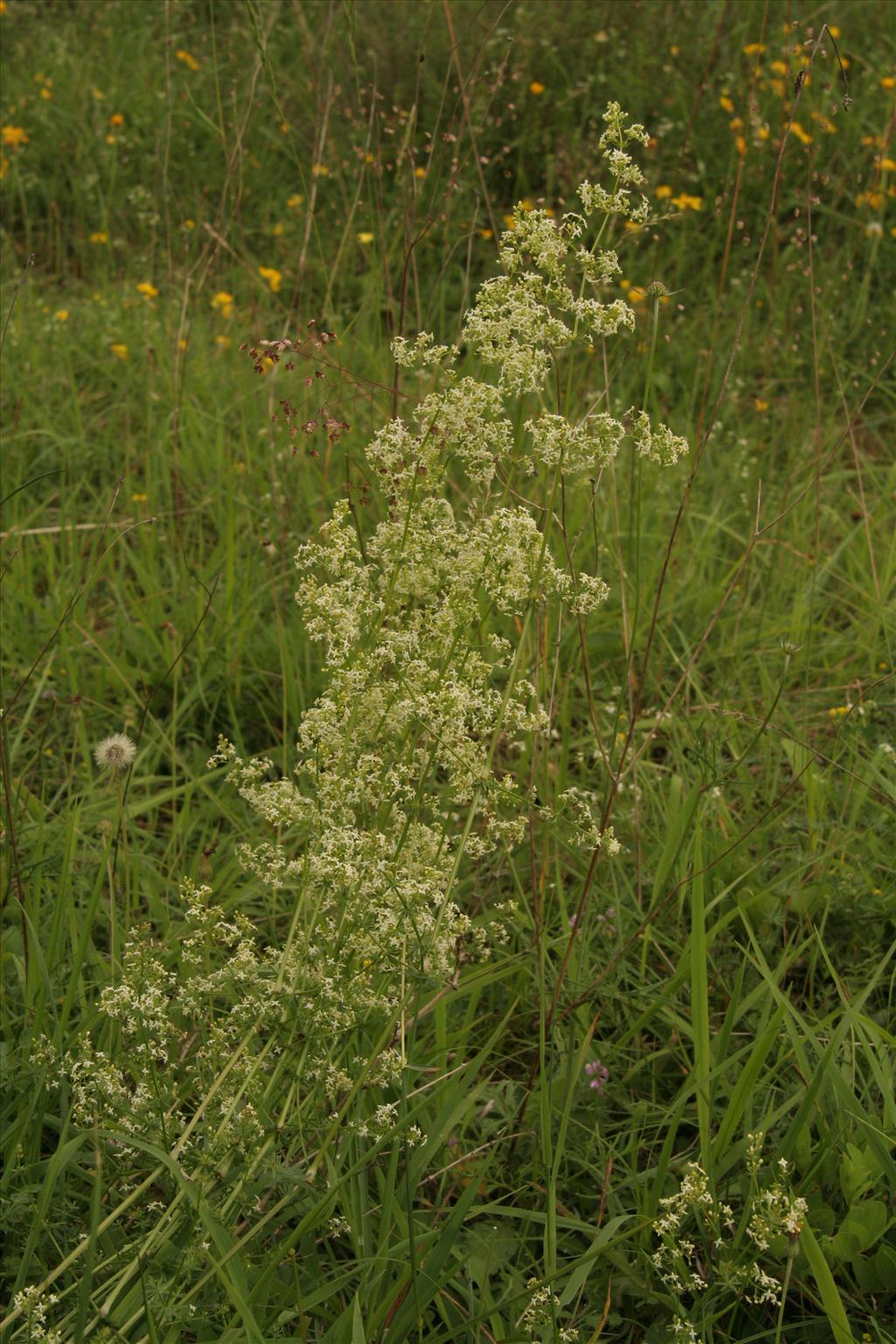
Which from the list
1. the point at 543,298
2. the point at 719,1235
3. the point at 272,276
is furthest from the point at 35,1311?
the point at 272,276

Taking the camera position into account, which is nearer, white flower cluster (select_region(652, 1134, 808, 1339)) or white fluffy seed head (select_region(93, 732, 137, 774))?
white flower cluster (select_region(652, 1134, 808, 1339))

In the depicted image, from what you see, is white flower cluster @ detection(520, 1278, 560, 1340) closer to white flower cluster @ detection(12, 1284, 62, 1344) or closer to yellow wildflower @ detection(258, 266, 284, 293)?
white flower cluster @ detection(12, 1284, 62, 1344)

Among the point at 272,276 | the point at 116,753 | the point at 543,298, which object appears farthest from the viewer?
the point at 272,276

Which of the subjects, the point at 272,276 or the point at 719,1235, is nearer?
the point at 719,1235

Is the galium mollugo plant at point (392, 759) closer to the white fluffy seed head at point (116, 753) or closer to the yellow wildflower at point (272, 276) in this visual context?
the white fluffy seed head at point (116, 753)

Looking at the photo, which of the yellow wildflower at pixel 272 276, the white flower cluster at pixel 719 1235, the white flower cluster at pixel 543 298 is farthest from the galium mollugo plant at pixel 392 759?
the yellow wildflower at pixel 272 276

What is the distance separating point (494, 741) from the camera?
64.7 inches

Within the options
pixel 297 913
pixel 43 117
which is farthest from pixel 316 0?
pixel 297 913

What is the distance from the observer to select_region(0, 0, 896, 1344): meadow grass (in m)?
1.53

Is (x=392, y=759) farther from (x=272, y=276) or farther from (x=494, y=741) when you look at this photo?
(x=272, y=276)

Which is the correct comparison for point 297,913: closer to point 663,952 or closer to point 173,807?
point 663,952

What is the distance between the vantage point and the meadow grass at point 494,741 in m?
1.53

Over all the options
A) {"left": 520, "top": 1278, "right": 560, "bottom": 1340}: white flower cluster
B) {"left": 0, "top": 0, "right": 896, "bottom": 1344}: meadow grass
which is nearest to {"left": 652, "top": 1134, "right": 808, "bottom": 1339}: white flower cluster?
{"left": 0, "top": 0, "right": 896, "bottom": 1344}: meadow grass

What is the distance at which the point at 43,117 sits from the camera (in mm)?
4848
